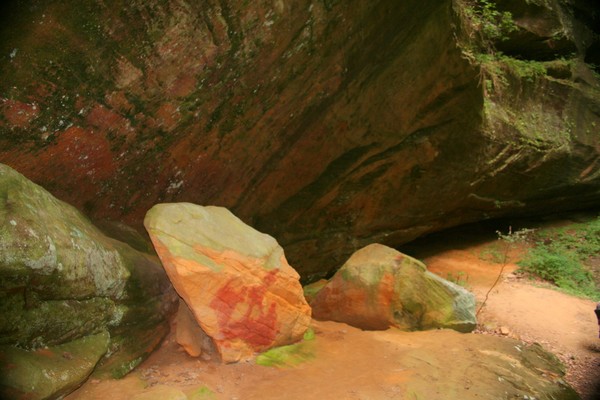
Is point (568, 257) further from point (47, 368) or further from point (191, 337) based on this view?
point (47, 368)

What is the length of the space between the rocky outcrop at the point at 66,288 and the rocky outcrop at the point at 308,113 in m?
0.94

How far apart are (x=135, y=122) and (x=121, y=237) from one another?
4.65ft

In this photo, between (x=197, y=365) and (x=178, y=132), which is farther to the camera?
(x=178, y=132)

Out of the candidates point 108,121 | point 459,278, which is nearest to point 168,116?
point 108,121

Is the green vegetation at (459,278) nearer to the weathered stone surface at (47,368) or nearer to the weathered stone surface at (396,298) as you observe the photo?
the weathered stone surface at (396,298)

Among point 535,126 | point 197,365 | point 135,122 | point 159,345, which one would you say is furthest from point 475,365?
point 535,126

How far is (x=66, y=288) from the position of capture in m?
3.85

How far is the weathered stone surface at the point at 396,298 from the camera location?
246 inches

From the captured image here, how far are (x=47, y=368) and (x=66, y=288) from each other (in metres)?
0.64

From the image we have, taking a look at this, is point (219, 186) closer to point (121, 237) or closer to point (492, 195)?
point (121, 237)

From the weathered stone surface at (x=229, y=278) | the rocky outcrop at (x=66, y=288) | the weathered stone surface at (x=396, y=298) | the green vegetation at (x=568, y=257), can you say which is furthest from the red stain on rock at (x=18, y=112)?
the green vegetation at (x=568, y=257)

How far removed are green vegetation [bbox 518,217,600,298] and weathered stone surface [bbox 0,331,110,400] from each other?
343 inches

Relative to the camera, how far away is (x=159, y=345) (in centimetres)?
500

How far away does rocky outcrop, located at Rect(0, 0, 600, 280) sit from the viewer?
451 cm
